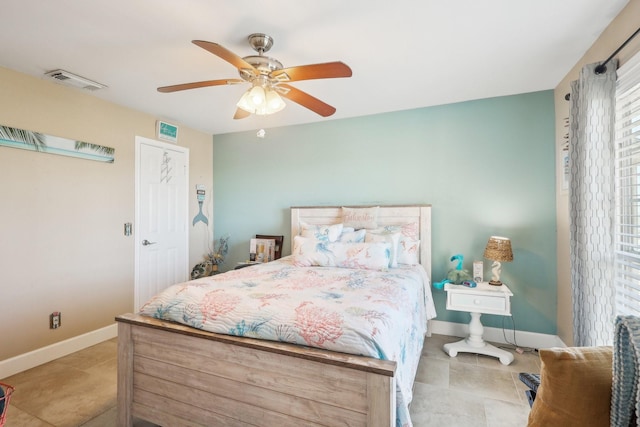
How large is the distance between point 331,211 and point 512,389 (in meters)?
2.34

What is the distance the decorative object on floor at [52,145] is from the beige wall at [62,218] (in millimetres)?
46

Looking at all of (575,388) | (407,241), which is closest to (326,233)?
(407,241)

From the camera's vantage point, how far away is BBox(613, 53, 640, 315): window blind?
5.46 feet

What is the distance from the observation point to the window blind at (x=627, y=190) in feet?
5.46

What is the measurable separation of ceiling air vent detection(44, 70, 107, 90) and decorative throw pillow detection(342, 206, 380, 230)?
2.69m

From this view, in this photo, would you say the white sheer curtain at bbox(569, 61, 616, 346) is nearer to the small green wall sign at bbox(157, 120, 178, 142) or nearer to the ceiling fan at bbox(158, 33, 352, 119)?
the ceiling fan at bbox(158, 33, 352, 119)

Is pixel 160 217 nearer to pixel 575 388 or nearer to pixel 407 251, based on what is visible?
pixel 407 251

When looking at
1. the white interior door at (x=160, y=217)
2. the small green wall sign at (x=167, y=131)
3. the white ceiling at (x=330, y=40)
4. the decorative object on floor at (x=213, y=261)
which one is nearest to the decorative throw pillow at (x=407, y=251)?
the white ceiling at (x=330, y=40)

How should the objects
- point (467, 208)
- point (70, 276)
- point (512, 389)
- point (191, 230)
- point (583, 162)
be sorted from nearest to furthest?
point (583, 162) < point (512, 389) < point (70, 276) < point (467, 208) < point (191, 230)

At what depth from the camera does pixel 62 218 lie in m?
2.80

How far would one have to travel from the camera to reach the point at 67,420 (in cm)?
190

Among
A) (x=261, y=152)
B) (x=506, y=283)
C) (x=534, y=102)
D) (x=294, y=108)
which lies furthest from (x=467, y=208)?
(x=261, y=152)

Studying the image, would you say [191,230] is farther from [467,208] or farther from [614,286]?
[614,286]

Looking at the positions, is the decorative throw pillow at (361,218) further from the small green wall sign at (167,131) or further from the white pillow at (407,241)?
the small green wall sign at (167,131)
